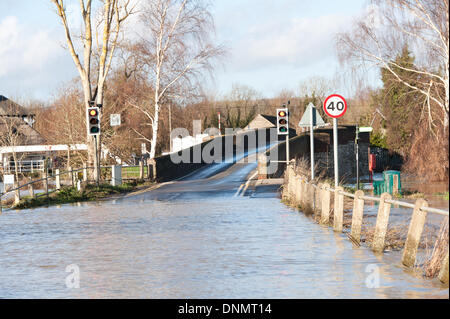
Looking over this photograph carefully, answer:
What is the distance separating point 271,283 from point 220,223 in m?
8.34

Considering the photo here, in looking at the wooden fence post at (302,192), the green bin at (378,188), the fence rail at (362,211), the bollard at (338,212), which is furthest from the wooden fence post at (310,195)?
the green bin at (378,188)

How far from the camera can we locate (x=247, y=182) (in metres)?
37.1

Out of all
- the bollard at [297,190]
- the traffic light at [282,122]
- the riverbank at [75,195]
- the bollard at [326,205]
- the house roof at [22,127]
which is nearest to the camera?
the bollard at [326,205]

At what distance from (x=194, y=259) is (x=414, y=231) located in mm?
3524

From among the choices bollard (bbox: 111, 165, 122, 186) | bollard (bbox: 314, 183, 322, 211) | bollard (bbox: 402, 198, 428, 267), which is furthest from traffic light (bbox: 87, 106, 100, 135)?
bollard (bbox: 402, 198, 428, 267)

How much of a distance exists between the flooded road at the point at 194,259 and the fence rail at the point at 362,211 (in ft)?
0.78

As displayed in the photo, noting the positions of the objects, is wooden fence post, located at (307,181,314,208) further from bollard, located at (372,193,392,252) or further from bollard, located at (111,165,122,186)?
bollard, located at (111,165,122,186)

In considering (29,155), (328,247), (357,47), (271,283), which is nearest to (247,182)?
(357,47)

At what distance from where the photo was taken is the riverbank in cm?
2684

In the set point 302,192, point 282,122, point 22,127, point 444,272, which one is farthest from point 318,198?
point 22,127

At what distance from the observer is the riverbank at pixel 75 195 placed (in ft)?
88.1

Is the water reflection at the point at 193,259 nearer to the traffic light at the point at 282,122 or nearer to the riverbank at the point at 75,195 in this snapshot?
the riverbank at the point at 75,195
